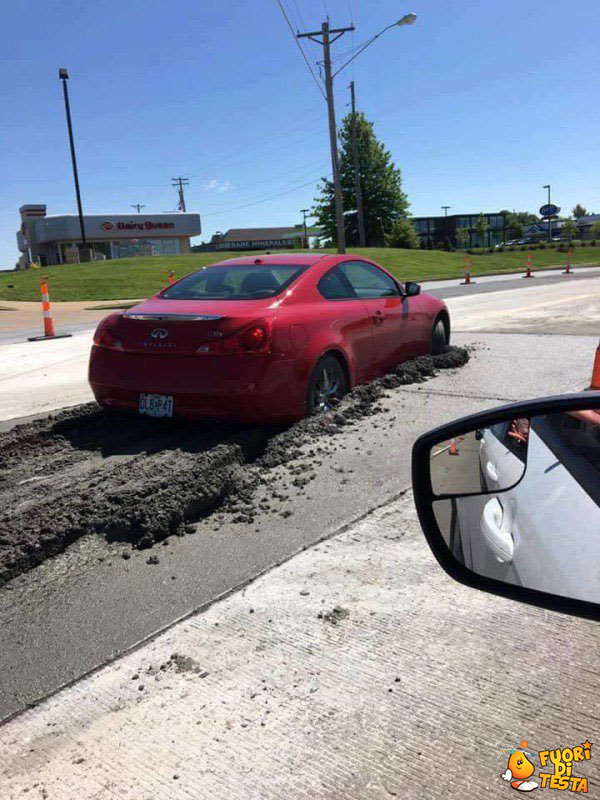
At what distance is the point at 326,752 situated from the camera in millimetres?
2188

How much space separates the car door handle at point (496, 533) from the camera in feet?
5.52

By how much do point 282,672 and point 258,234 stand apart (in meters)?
117

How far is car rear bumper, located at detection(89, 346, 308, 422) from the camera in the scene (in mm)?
5145

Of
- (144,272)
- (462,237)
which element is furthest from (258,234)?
(144,272)

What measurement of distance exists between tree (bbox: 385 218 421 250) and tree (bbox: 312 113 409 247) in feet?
3.13

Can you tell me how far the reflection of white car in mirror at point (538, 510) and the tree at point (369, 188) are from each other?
63.8m

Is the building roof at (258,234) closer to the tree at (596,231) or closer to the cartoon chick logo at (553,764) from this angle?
the tree at (596,231)

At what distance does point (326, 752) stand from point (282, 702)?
0.29 metres

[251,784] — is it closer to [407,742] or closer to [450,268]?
[407,742]

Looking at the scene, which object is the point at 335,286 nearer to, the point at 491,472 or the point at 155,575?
the point at 155,575

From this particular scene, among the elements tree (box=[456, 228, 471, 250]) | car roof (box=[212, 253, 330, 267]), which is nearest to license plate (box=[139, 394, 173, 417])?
car roof (box=[212, 253, 330, 267])

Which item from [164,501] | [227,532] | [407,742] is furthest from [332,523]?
[407,742]

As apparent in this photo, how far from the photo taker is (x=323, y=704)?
2.42 metres

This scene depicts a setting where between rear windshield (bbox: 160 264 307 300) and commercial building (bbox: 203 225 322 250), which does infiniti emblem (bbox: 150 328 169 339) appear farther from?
commercial building (bbox: 203 225 322 250)
